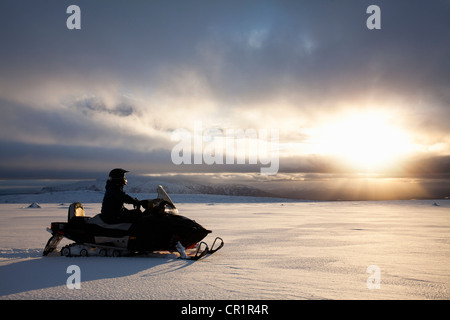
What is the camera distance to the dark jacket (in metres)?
6.04

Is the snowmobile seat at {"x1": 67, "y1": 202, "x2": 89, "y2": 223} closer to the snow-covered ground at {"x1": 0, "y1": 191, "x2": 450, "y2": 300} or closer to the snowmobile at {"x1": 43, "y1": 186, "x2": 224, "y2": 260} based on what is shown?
the snowmobile at {"x1": 43, "y1": 186, "x2": 224, "y2": 260}

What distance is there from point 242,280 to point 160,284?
41.6 inches

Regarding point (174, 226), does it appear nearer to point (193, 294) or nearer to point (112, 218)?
point (112, 218)

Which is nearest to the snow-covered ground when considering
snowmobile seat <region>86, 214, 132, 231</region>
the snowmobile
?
the snowmobile

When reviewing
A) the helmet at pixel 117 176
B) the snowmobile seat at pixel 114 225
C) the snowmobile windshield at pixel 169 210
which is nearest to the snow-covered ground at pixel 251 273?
the snowmobile seat at pixel 114 225

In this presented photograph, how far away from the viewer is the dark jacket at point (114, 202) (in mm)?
6039

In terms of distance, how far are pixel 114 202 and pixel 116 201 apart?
1.5 inches

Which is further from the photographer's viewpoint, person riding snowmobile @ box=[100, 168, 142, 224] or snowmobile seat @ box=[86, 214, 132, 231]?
snowmobile seat @ box=[86, 214, 132, 231]

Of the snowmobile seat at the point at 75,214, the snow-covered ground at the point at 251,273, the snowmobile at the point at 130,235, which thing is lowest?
the snow-covered ground at the point at 251,273

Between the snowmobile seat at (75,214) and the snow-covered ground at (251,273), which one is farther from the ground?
the snowmobile seat at (75,214)

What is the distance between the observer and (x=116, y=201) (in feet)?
20.1

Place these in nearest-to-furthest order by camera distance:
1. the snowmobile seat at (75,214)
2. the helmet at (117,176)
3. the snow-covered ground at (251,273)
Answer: the snow-covered ground at (251,273), the helmet at (117,176), the snowmobile seat at (75,214)

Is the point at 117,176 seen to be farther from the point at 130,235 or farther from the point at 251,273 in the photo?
the point at 251,273

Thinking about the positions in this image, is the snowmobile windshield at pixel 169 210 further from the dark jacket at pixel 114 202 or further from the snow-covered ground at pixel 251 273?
the snow-covered ground at pixel 251 273
